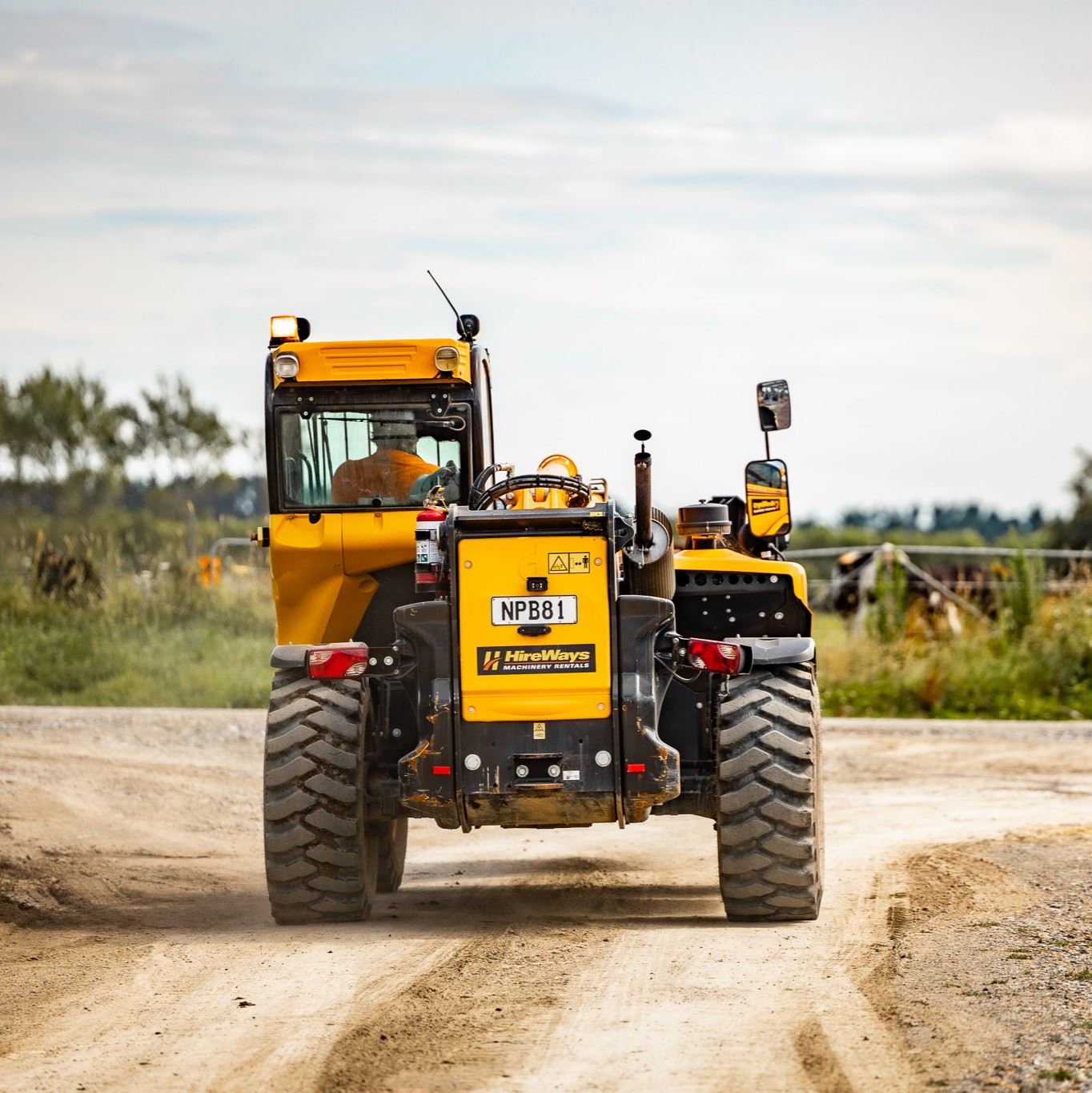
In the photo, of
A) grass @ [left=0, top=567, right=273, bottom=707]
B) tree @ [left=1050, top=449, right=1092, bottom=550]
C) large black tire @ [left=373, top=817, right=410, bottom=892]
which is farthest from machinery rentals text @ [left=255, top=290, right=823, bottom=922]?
tree @ [left=1050, top=449, right=1092, bottom=550]

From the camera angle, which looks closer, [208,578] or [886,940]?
[886,940]

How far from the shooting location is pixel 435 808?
28.4 ft

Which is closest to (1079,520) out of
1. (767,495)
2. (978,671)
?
(978,671)

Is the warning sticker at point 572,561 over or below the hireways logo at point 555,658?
over

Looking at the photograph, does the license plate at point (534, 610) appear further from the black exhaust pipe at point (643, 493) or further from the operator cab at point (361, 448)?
the operator cab at point (361, 448)

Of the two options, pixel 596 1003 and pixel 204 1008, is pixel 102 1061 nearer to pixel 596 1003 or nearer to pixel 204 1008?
pixel 204 1008

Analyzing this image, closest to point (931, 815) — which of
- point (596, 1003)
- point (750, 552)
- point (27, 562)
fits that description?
point (750, 552)

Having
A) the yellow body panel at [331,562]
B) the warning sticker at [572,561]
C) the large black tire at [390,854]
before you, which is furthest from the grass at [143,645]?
the warning sticker at [572,561]

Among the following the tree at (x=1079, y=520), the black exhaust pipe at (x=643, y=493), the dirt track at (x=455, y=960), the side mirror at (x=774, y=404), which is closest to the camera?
the dirt track at (x=455, y=960)

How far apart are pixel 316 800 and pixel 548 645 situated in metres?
1.45

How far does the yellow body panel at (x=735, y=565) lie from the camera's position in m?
9.70

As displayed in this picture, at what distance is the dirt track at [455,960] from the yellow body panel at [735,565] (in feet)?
5.81

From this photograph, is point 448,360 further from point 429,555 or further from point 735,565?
point 735,565

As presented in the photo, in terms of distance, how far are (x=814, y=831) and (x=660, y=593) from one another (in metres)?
1.41
